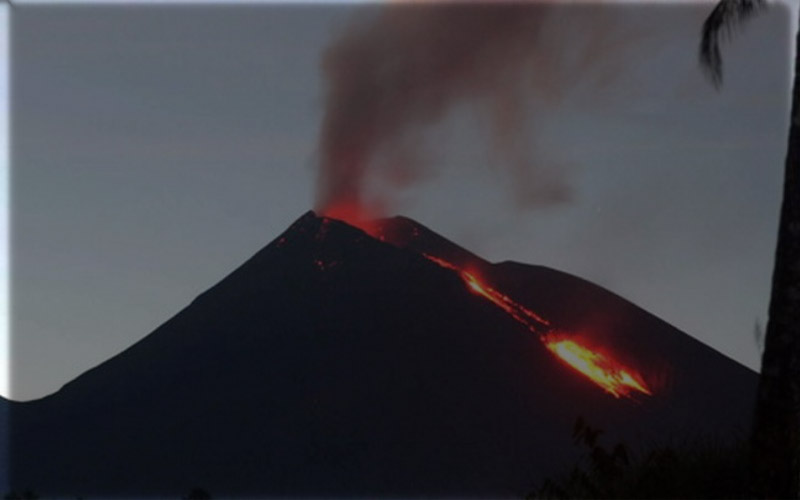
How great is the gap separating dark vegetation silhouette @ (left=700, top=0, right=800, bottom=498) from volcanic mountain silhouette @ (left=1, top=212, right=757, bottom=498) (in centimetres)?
3071

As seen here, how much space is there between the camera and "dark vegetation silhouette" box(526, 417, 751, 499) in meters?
11.0

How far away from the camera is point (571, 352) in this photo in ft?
164

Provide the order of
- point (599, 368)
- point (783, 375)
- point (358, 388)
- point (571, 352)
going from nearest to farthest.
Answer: point (783, 375) → point (599, 368) → point (358, 388) → point (571, 352)

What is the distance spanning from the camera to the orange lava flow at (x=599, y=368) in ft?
148

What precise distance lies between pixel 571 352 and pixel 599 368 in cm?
242

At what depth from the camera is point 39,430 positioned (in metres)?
51.0

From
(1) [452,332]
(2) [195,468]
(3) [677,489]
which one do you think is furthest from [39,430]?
(3) [677,489]

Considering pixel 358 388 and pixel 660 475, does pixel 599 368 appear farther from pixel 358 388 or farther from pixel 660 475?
pixel 660 475

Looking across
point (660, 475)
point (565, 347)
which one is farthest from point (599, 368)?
point (660, 475)

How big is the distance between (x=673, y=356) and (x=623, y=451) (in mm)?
40261

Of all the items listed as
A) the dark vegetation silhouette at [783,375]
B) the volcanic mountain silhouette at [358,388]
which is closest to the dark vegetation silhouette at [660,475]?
the dark vegetation silhouette at [783,375]

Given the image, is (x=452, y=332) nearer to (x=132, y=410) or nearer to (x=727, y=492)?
(x=132, y=410)

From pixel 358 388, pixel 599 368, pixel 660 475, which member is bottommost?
pixel 660 475

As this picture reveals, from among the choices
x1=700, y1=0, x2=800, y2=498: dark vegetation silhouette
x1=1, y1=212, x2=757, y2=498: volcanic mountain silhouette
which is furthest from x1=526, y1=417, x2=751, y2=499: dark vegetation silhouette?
x1=1, y1=212, x2=757, y2=498: volcanic mountain silhouette
